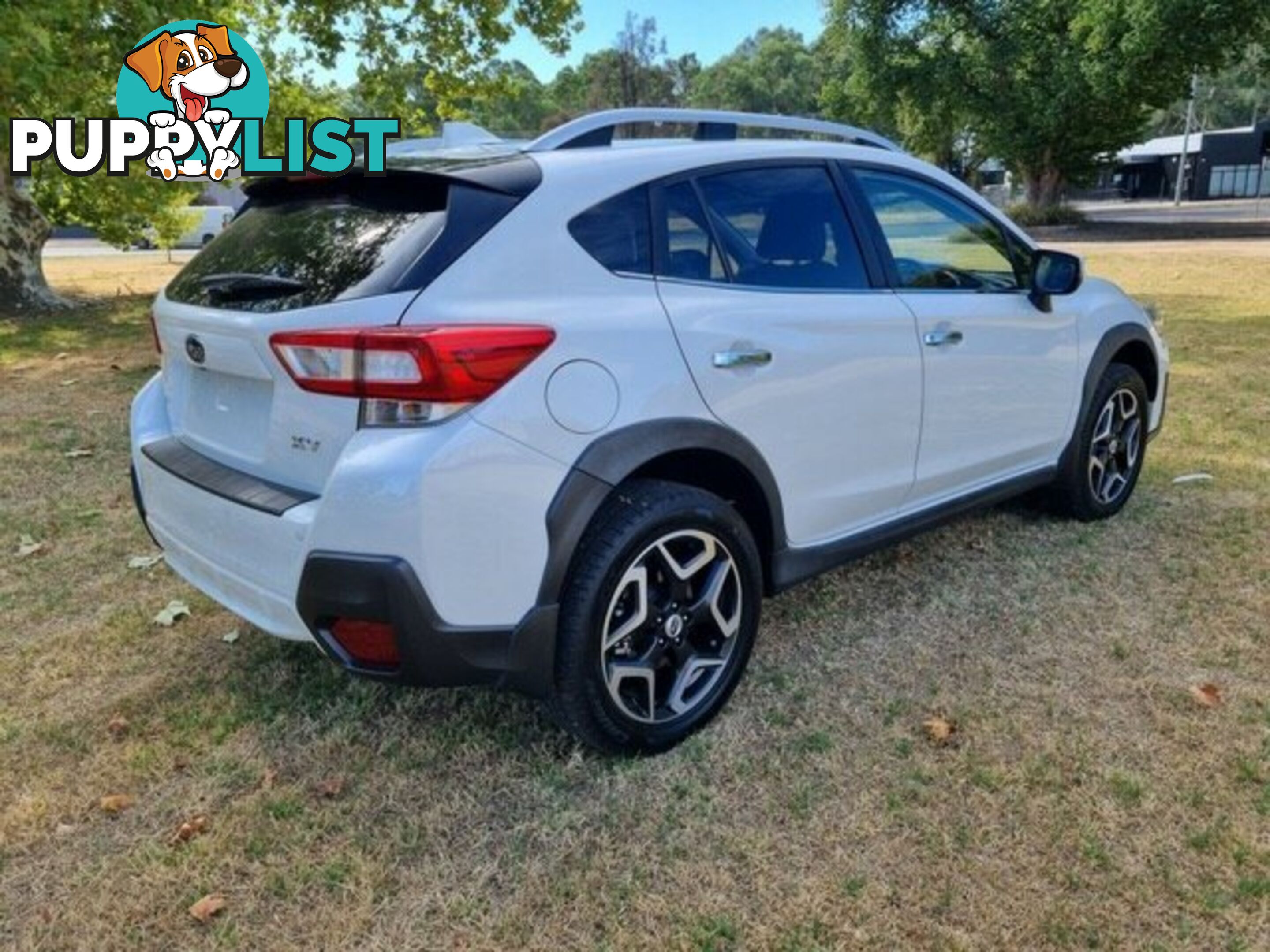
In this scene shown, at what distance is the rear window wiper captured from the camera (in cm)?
247

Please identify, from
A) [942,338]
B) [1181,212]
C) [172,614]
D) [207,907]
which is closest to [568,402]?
[207,907]

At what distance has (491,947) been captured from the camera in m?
2.12

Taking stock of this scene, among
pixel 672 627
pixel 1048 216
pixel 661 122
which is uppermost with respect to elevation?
pixel 1048 216

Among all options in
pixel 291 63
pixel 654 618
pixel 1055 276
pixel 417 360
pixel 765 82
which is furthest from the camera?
pixel 765 82

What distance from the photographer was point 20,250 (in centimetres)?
1198

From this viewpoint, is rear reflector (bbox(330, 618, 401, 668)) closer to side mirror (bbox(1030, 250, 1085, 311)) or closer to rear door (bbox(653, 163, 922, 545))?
rear door (bbox(653, 163, 922, 545))

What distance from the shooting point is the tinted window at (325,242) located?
2.38m

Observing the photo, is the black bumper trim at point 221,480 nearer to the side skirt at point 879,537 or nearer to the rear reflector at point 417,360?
the rear reflector at point 417,360

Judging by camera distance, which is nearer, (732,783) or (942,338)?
(732,783)

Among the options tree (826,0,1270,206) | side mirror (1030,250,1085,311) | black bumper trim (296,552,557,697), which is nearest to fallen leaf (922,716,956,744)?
black bumper trim (296,552,557,697)

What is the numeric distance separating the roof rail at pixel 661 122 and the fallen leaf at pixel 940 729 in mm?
1961

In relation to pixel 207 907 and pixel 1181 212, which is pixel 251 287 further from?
pixel 1181 212

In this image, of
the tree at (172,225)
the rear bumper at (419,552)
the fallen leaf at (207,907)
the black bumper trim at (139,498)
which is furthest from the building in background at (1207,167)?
the fallen leaf at (207,907)

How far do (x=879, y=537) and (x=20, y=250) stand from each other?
40.9 feet
